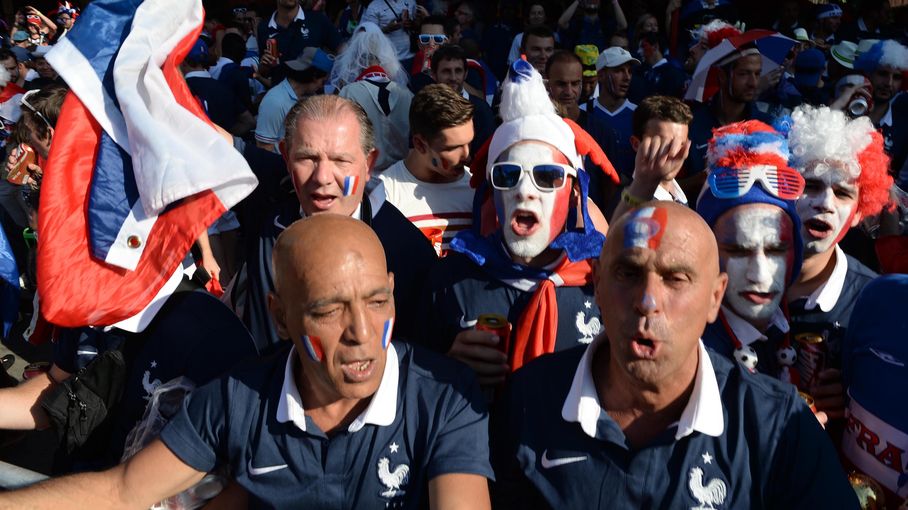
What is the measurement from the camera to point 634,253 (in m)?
2.08

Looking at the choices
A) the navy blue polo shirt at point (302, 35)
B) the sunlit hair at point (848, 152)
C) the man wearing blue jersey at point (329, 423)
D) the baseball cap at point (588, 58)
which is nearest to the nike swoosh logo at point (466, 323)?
the man wearing blue jersey at point (329, 423)

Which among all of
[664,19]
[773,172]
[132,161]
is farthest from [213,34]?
[773,172]

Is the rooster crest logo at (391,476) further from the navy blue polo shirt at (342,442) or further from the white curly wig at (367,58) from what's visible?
the white curly wig at (367,58)

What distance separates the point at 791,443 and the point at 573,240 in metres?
1.19

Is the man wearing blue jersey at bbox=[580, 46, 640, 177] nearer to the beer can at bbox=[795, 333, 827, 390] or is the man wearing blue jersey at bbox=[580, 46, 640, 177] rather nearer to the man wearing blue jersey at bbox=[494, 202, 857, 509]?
the beer can at bbox=[795, 333, 827, 390]

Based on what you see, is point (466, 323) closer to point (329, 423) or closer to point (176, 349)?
point (329, 423)

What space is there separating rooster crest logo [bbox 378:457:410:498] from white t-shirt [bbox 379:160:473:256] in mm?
1785

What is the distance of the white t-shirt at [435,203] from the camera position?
4.03 m

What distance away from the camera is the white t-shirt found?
13.2 ft

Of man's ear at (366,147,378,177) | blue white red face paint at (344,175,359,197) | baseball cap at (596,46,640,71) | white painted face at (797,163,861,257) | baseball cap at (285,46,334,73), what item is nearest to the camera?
white painted face at (797,163,861,257)

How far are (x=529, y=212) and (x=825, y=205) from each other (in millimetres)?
1106

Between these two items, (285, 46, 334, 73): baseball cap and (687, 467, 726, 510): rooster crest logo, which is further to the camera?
(285, 46, 334, 73): baseball cap

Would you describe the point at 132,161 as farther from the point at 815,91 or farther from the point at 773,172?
the point at 815,91

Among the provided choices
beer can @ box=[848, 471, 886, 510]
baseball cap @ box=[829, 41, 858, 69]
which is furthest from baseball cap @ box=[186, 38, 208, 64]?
beer can @ box=[848, 471, 886, 510]
